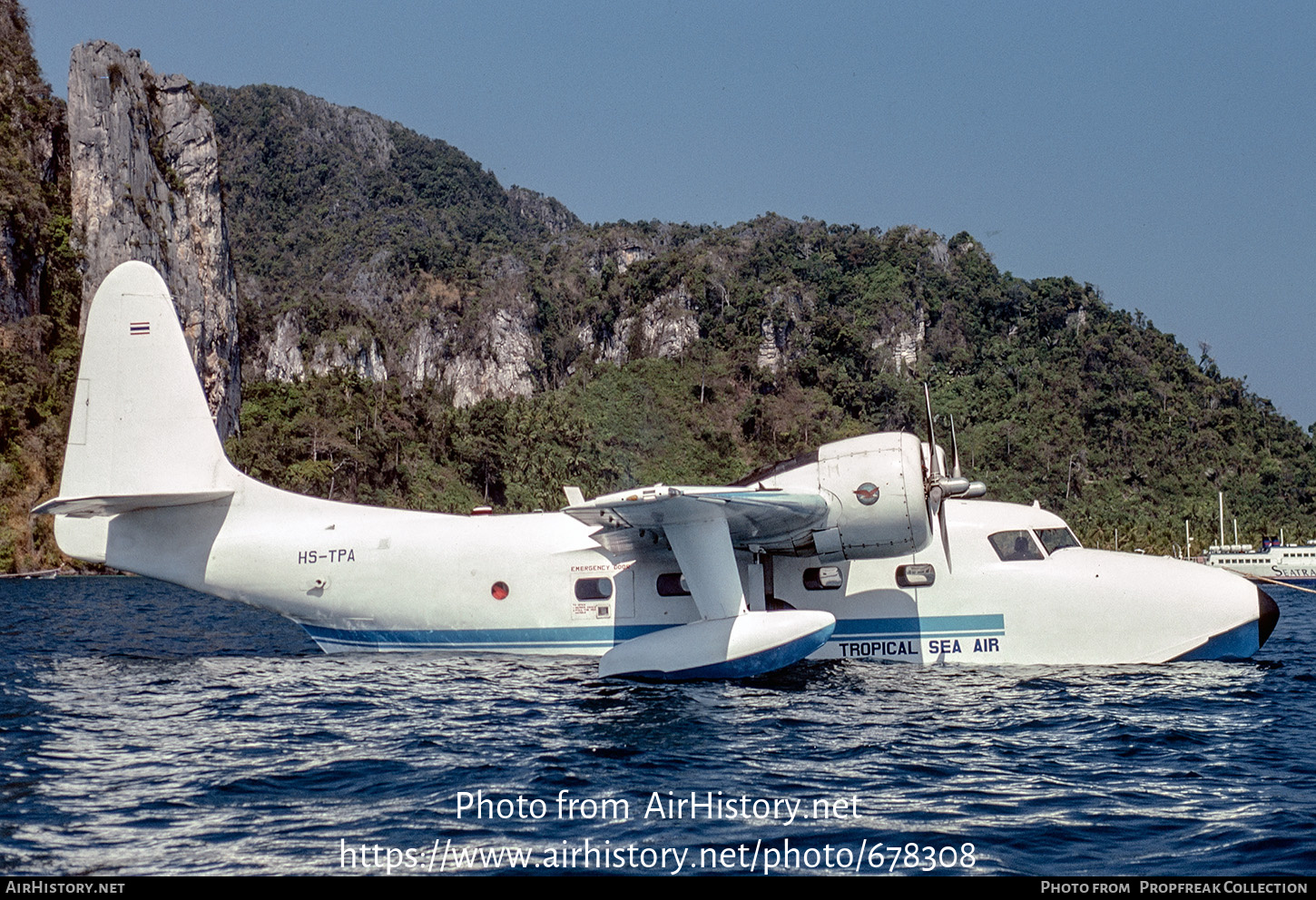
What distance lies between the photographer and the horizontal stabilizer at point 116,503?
13.1 meters

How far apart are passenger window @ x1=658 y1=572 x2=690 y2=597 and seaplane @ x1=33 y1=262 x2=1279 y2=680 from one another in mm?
29

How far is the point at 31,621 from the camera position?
23.3 metres

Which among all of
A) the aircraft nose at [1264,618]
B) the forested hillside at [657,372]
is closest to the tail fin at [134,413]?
the aircraft nose at [1264,618]

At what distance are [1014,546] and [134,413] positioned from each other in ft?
40.3

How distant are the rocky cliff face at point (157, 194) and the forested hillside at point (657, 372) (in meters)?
3.01

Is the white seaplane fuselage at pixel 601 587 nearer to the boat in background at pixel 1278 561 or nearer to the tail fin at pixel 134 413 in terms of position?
the tail fin at pixel 134 413

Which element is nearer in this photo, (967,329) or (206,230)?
(206,230)

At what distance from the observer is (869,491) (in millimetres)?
12641

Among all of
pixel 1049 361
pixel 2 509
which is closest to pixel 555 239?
pixel 1049 361

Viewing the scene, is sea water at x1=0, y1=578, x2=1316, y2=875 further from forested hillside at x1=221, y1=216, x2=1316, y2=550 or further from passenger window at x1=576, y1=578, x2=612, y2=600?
forested hillside at x1=221, y1=216, x2=1316, y2=550

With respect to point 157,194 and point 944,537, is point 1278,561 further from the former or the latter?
point 157,194

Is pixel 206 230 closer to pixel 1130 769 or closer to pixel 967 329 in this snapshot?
pixel 967 329

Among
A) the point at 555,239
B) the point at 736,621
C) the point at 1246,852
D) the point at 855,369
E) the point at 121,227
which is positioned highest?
the point at 555,239
